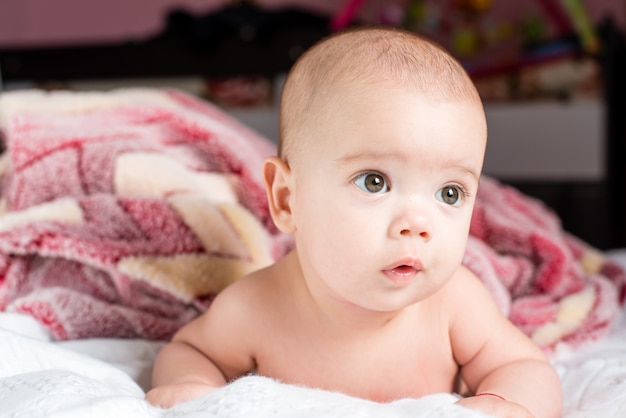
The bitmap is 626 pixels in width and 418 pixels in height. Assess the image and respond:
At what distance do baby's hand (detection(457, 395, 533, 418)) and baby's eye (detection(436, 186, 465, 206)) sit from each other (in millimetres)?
181

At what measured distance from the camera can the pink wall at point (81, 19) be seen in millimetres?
4156

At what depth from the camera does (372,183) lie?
0.76 metres

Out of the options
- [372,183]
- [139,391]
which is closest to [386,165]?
[372,183]

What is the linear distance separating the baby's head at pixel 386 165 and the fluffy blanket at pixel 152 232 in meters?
0.35

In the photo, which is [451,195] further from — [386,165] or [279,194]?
[279,194]

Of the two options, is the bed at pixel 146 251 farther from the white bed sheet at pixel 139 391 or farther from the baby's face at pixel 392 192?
the baby's face at pixel 392 192

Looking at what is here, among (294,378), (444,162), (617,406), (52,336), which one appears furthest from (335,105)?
(52,336)

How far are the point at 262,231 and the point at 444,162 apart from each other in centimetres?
49

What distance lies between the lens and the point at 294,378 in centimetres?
91

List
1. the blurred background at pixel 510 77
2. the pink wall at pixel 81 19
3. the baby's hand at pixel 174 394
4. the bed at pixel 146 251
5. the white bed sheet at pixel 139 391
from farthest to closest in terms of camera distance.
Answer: the pink wall at pixel 81 19
the blurred background at pixel 510 77
the bed at pixel 146 251
the baby's hand at pixel 174 394
the white bed sheet at pixel 139 391

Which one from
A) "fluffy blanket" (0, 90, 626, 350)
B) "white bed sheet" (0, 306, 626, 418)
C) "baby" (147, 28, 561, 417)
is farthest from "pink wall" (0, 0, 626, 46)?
"baby" (147, 28, 561, 417)

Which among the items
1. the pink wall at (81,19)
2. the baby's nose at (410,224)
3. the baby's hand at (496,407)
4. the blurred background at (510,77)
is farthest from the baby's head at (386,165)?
the pink wall at (81,19)

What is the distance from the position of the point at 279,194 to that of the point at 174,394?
8.9 inches

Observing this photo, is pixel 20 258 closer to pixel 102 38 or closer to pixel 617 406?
pixel 617 406
